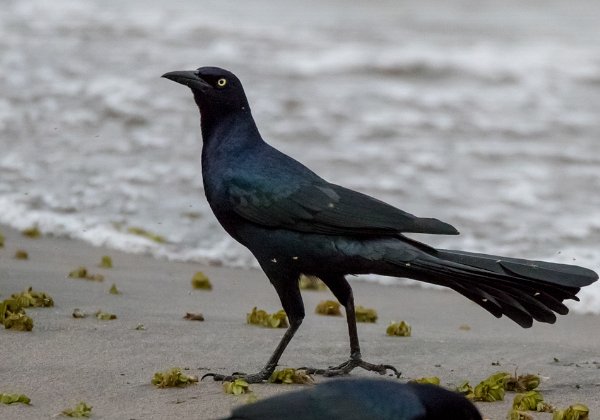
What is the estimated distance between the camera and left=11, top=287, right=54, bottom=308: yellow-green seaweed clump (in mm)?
5340

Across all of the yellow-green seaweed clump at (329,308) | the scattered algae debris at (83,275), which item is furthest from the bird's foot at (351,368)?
the scattered algae debris at (83,275)

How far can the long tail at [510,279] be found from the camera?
4516 millimetres

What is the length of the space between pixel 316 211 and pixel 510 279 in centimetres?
82

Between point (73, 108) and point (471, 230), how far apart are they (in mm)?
5369

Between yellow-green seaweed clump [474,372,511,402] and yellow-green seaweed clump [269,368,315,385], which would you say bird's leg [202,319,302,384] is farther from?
yellow-green seaweed clump [474,372,511,402]

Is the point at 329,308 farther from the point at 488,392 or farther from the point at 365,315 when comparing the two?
the point at 488,392

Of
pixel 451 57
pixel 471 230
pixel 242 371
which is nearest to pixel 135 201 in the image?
pixel 471 230

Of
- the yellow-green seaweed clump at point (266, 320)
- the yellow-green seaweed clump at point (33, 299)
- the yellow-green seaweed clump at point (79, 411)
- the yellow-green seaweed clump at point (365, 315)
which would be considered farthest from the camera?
the yellow-green seaweed clump at point (365, 315)

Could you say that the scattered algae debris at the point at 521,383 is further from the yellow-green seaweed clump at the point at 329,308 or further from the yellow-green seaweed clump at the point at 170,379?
the yellow-green seaweed clump at the point at 329,308

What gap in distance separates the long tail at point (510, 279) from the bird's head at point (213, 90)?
109 centimetres

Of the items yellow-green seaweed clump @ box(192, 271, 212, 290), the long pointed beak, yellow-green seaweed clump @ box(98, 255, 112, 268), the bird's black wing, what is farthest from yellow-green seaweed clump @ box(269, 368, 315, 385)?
yellow-green seaweed clump @ box(98, 255, 112, 268)

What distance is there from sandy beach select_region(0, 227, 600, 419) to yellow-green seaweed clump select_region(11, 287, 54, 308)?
5 cm

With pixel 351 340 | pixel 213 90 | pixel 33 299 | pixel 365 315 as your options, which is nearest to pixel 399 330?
pixel 365 315

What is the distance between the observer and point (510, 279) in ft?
14.9
